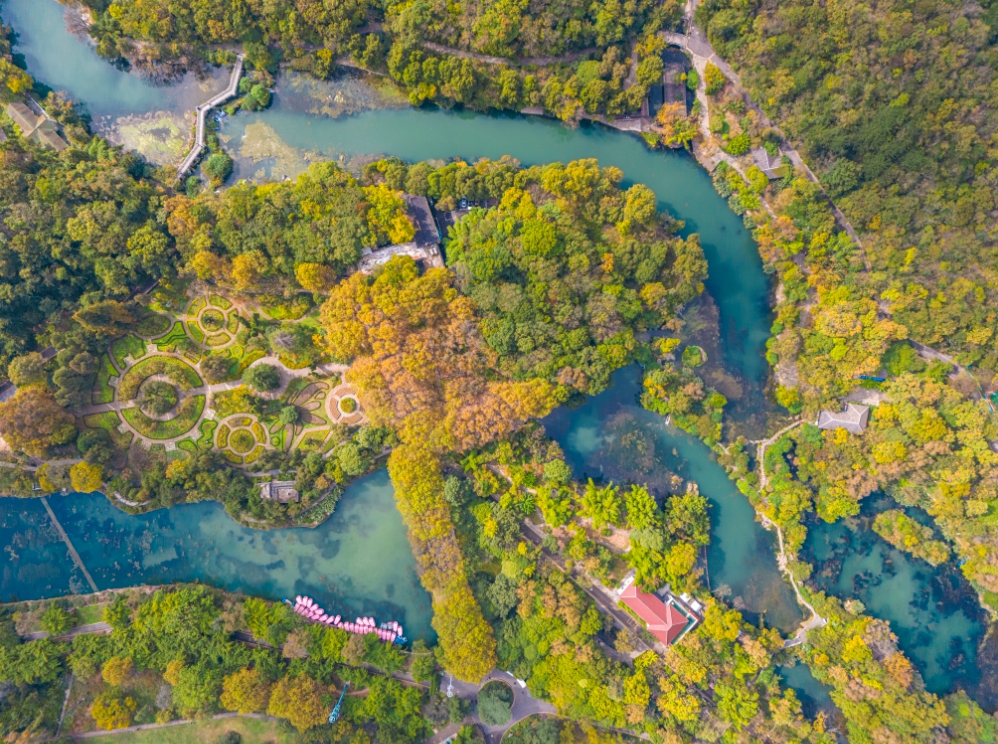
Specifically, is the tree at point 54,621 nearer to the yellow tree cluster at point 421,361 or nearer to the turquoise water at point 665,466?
the yellow tree cluster at point 421,361

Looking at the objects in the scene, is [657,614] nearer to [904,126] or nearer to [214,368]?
[214,368]

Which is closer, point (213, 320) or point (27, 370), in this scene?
point (27, 370)

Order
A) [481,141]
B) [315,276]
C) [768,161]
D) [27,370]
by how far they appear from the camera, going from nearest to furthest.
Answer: [27,370] → [315,276] → [768,161] → [481,141]

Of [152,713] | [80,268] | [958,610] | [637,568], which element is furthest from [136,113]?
[958,610]

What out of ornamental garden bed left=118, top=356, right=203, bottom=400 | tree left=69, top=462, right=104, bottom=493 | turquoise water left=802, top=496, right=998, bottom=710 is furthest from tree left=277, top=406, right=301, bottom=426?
turquoise water left=802, top=496, right=998, bottom=710

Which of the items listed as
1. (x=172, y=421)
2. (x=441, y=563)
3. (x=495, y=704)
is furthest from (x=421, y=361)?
(x=495, y=704)

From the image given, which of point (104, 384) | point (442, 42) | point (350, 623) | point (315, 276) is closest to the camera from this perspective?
point (315, 276)

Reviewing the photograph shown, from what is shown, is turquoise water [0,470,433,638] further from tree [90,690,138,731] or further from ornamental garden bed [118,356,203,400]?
ornamental garden bed [118,356,203,400]
